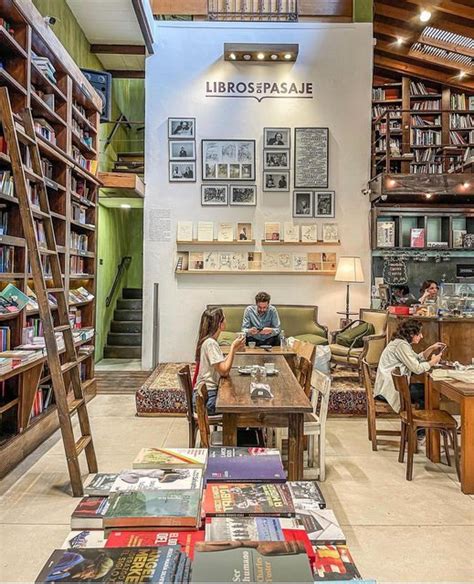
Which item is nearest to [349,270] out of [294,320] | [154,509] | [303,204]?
[294,320]

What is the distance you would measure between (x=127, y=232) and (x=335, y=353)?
6.12 meters

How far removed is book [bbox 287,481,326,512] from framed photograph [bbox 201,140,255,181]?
6376 mm

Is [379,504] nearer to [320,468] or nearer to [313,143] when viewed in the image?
[320,468]

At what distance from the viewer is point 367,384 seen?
400cm

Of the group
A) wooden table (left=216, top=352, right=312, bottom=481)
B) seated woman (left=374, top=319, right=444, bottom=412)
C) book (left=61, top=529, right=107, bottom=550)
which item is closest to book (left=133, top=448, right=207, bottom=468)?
book (left=61, top=529, right=107, bottom=550)

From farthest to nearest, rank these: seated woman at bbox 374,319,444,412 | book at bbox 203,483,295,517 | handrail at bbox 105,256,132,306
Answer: handrail at bbox 105,256,132,306
seated woman at bbox 374,319,444,412
book at bbox 203,483,295,517

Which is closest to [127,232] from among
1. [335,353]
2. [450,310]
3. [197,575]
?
[335,353]

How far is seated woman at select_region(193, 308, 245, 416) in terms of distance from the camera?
332 cm

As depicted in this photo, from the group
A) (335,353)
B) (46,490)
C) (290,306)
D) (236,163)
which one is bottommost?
(46,490)

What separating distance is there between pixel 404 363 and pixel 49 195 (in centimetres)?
365

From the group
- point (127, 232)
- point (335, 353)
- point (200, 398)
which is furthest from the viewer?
point (127, 232)

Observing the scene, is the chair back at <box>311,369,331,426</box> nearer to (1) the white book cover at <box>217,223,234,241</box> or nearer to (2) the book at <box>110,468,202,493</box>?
(2) the book at <box>110,468,202,493</box>

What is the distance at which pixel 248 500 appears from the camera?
1271mm

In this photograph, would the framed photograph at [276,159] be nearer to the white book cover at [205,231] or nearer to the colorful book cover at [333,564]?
the white book cover at [205,231]
